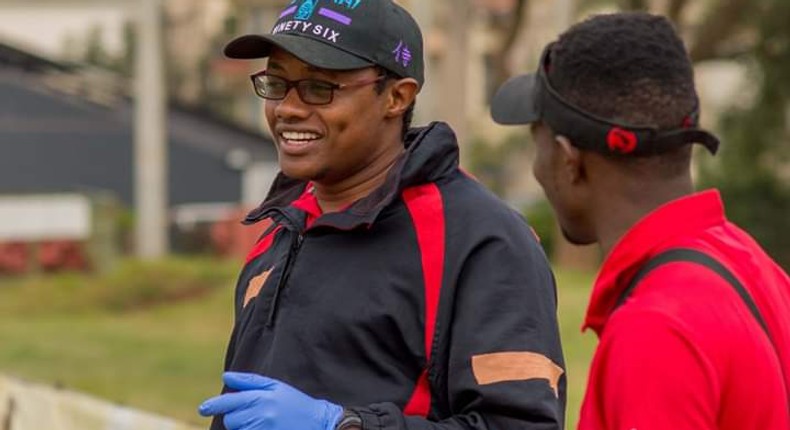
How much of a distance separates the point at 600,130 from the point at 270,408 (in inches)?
27.5

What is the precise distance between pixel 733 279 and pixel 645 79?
0.34 metres

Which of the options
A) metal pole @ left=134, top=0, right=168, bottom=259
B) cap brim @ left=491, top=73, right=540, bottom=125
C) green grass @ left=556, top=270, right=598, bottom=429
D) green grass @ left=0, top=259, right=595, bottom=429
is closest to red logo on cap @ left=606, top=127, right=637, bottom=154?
cap brim @ left=491, top=73, right=540, bottom=125

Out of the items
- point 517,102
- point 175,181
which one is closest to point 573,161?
point 517,102

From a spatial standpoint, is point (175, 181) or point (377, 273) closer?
point (377, 273)

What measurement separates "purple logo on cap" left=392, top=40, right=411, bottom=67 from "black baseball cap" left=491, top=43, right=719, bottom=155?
28 centimetres

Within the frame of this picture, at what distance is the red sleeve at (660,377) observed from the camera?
2229mm

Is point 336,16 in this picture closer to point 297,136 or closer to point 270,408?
point 297,136

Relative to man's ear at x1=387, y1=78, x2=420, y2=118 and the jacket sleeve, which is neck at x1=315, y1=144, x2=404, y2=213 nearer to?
man's ear at x1=387, y1=78, x2=420, y2=118

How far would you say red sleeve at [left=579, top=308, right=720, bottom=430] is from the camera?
2.23 m

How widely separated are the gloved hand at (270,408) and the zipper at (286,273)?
0.74 feet

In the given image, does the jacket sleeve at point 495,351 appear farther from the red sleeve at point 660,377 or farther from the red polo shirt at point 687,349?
the red sleeve at point 660,377

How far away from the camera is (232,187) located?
33.4 metres

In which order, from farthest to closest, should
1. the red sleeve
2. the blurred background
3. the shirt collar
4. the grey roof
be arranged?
the grey roof, the blurred background, the shirt collar, the red sleeve

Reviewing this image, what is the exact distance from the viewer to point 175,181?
109 feet
